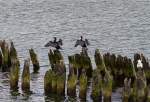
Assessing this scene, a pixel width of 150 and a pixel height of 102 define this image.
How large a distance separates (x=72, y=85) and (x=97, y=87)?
6.86 feet

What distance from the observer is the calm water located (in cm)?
6443

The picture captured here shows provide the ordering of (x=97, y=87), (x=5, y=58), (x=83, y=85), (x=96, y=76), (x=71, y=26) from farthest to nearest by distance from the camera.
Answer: (x=71, y=26), (x=5, y=58), (x=83, y=85), (x=97, y=87), (x=96, y=76)

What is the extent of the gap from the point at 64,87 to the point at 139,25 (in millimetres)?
37520

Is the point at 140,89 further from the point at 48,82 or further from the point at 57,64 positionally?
the point at 48,82

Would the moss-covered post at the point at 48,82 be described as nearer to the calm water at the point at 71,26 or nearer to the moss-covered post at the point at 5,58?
the calm water at the point at 71,26

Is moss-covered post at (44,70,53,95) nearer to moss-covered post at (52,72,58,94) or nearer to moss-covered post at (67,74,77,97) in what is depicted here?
moss-covered post at (52,72,58,94)

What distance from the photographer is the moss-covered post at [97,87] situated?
4381 cm

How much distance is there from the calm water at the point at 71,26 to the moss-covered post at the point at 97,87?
1.66m

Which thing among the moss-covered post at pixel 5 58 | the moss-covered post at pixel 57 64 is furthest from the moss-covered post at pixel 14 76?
the moss-covered post at pixel 5 58

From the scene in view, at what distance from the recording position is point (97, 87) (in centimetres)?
4444

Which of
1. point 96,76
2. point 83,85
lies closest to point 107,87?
point 96,76

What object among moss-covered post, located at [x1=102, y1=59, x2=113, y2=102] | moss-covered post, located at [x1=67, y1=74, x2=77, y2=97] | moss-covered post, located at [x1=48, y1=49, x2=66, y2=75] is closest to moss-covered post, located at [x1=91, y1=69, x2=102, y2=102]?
moss-covered post, located at [x1=102, y1=59, x2=113, y2=102]

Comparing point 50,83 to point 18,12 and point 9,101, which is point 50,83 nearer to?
point 9,101

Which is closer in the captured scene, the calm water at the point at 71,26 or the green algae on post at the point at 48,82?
the green algae on post at the point at 48,82
